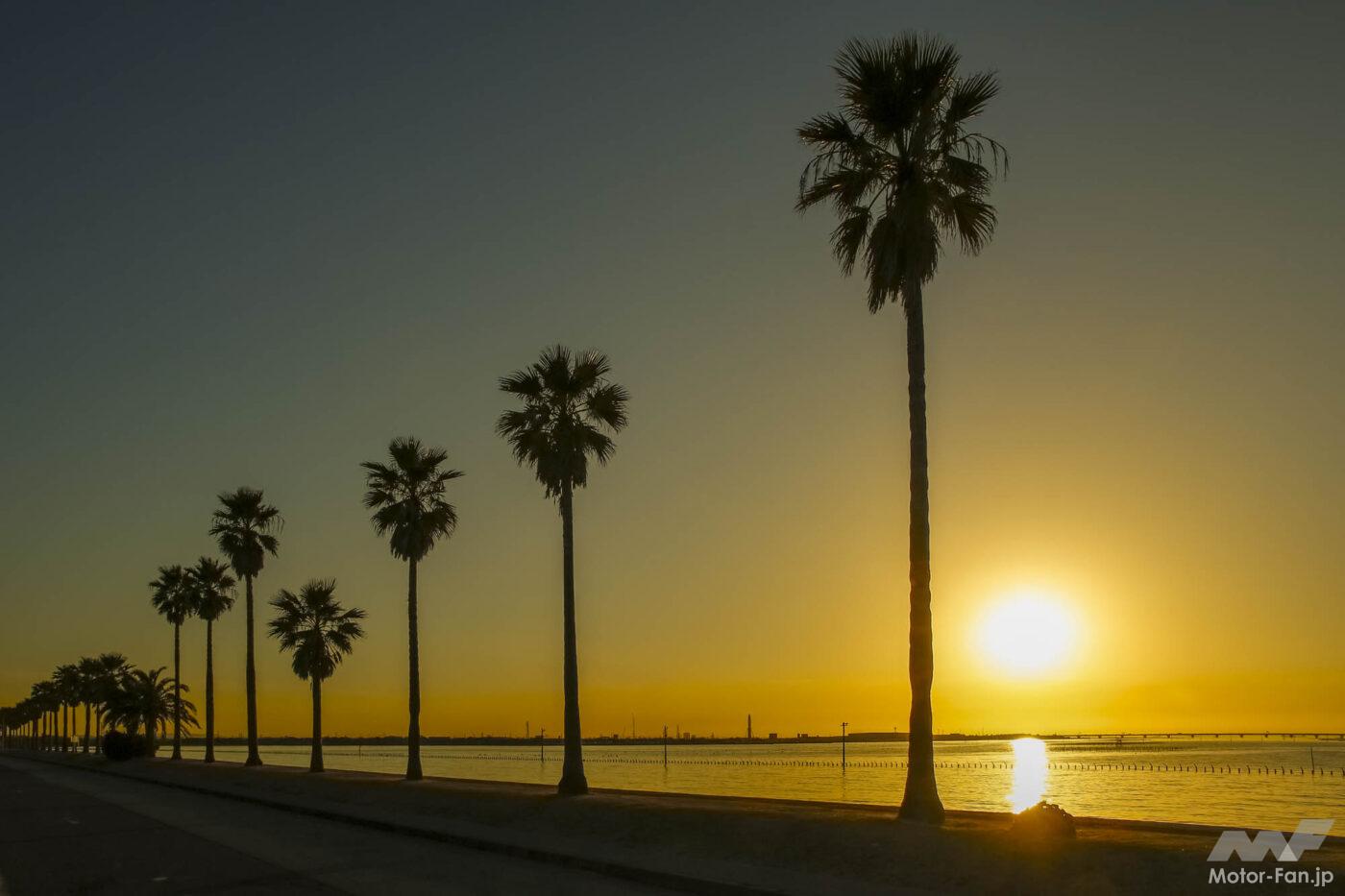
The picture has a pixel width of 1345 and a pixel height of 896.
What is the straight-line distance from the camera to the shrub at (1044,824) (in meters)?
17.3

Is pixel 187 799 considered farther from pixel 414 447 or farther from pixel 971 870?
pixel 971 870

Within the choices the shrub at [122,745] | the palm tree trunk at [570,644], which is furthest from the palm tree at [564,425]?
the shrub at [122,745]

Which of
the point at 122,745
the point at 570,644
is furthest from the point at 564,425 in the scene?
the point at 122,745

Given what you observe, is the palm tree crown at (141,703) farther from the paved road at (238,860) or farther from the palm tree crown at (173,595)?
the paved road at (238,860)

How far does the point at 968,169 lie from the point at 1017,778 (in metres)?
107

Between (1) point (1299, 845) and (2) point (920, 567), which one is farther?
(2) point (920, 567)

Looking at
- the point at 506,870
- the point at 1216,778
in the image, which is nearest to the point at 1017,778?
the point at 1216,778

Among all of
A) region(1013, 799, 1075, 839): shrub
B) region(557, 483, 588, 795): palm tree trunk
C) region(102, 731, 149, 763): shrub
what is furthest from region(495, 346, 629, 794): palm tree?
region(102, 731, 149, 763): shrub

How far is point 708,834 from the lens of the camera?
72.8 feet
